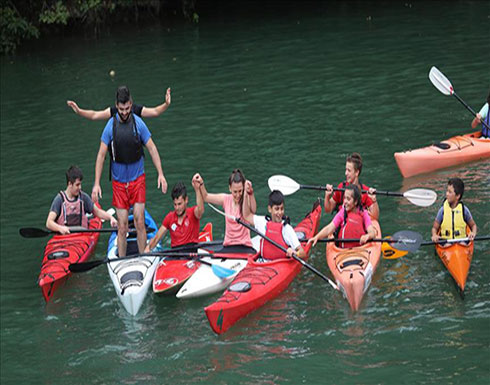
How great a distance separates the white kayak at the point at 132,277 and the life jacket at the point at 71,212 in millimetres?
647

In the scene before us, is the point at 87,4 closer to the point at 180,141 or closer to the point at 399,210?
the point at 180,141

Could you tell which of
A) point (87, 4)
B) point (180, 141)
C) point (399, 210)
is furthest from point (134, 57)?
point (399, 210)

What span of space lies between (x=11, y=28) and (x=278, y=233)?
14.9 m

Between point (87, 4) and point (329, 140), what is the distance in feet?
34.4

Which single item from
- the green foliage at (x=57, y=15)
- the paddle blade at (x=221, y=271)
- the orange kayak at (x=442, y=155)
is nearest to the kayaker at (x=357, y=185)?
the paddle blade at (x=221, y=271)

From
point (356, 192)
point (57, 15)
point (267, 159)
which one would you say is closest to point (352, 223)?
point (356, 192)

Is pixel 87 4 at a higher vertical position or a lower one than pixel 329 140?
higher

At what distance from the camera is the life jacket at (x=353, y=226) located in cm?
798

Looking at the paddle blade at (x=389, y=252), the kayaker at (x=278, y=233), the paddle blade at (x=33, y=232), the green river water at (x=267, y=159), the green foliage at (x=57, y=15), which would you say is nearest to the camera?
the green river water at (x=267, y=159)

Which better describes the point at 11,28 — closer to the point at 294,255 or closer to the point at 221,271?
the point at 221,271

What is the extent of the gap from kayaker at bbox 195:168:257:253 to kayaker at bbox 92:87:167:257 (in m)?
0.62

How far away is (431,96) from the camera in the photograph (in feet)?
45.3

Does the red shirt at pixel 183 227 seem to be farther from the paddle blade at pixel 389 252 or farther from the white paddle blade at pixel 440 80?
the white paddle blade at pixel 440 80

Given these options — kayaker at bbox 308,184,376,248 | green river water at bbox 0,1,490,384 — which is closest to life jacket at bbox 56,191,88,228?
green river water at bbox 0,1,490,384
